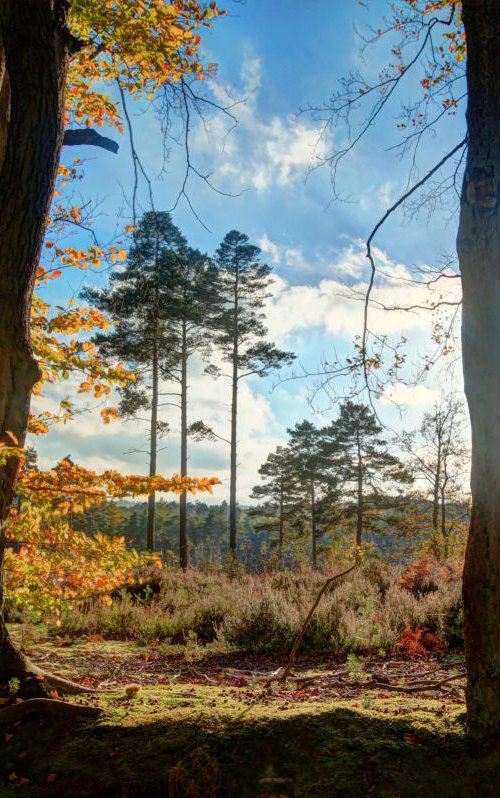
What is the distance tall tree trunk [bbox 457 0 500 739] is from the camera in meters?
2.33

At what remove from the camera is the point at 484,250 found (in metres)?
2.52

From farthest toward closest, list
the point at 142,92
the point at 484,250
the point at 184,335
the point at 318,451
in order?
the point at 318,451 < the point at 184,335 < the point at 142,92 < the point at 484,250

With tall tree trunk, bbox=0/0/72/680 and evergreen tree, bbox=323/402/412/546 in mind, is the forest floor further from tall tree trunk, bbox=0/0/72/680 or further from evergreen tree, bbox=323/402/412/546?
evergreen tree, bbox=323/402/412/546

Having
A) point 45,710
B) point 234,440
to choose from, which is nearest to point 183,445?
point 234,440

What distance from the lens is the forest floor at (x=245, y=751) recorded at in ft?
7.25

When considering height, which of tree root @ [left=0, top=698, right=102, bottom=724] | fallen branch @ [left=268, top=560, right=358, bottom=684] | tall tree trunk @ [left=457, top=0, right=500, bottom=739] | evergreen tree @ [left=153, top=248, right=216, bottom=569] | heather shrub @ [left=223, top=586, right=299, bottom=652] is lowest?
heather shrub @ [left=223, top=586, right=299, bottom=652]

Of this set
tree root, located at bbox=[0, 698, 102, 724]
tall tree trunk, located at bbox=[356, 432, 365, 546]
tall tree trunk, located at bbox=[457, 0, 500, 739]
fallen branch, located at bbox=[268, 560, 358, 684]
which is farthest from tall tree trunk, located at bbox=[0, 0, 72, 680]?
tall tree trunk, located at bbox=[356, 432, 365, 546]

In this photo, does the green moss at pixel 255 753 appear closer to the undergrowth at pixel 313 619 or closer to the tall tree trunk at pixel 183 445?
the undergrowth at pixel 313 619

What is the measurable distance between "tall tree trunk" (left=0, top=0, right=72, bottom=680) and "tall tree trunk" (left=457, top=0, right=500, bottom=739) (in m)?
2.90

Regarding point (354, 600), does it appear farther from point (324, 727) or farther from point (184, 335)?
point (184, 335)

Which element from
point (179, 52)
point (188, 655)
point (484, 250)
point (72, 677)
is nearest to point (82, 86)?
point (179, 52)

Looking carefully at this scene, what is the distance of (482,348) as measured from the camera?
2.50m

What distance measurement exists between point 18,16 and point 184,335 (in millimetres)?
18169

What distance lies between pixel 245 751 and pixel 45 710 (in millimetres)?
1412
